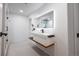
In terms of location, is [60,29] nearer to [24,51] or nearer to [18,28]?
[24,51]

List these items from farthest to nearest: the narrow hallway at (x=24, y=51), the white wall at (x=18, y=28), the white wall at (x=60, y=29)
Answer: the white wall at (x=18, y=28), the narrow hallway at (x=24, y=51), the white wall at (x=60, y=29)

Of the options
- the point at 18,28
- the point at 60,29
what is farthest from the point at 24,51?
the point at 18,28

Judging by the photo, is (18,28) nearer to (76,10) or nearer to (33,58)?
(76,10)

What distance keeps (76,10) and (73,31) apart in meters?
0.41

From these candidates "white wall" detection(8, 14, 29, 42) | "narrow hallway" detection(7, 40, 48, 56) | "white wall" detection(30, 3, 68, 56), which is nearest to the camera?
"white wall" detection(30, 3, 68, 56)

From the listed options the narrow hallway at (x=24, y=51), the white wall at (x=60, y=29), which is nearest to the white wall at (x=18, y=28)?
the narrow hallway at (x=24, y=51)

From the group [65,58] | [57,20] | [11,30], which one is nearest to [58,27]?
[57,20]

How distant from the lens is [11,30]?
15.2ft

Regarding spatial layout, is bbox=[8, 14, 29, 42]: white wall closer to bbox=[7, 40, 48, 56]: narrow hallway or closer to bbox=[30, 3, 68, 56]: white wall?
bbox=[7, 40, 48, 56]: narrow hallway

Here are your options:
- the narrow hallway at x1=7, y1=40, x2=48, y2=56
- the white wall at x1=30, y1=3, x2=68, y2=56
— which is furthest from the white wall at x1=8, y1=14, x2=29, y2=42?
the white wall at x1=30, y1=3, x2=68, y2=56

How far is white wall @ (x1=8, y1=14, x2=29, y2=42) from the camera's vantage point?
4679mm

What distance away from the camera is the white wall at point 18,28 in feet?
Result: 15.4

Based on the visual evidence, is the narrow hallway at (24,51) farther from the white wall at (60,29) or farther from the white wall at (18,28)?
the white wall at (18,28)

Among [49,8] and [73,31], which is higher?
[49,8]
